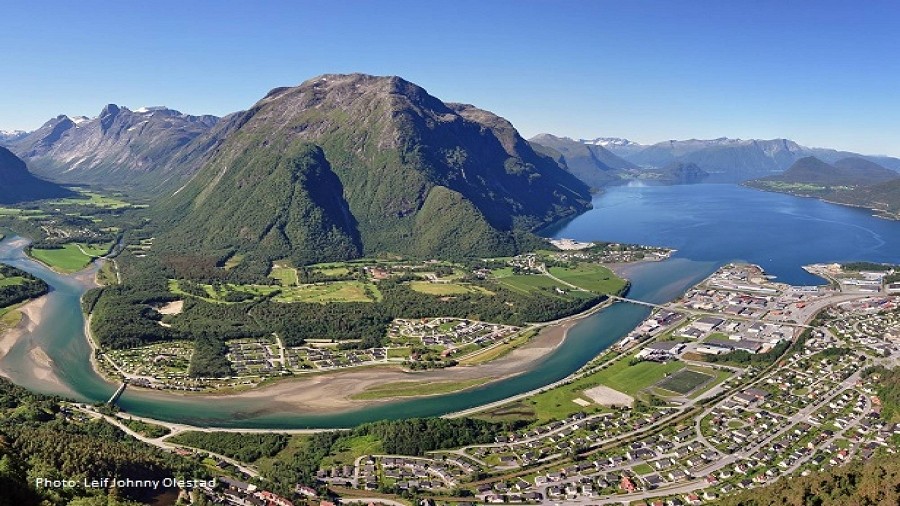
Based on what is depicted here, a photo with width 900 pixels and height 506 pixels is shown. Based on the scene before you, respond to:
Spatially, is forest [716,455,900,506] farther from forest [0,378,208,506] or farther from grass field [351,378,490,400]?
forest [0,378,208,506]

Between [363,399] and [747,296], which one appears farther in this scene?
[747,296]

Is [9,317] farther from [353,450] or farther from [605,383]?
[605,383]

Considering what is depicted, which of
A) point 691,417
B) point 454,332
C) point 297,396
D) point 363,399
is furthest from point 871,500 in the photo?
point 454,332

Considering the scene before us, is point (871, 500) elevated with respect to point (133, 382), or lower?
elevated

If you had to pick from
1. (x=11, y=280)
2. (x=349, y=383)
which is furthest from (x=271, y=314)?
(x=11, y=280)

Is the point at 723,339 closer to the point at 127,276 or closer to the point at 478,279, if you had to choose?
the point at 478,279

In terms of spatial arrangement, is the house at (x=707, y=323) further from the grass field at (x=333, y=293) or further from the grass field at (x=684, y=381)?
the grass field at (x=333, y=293)
